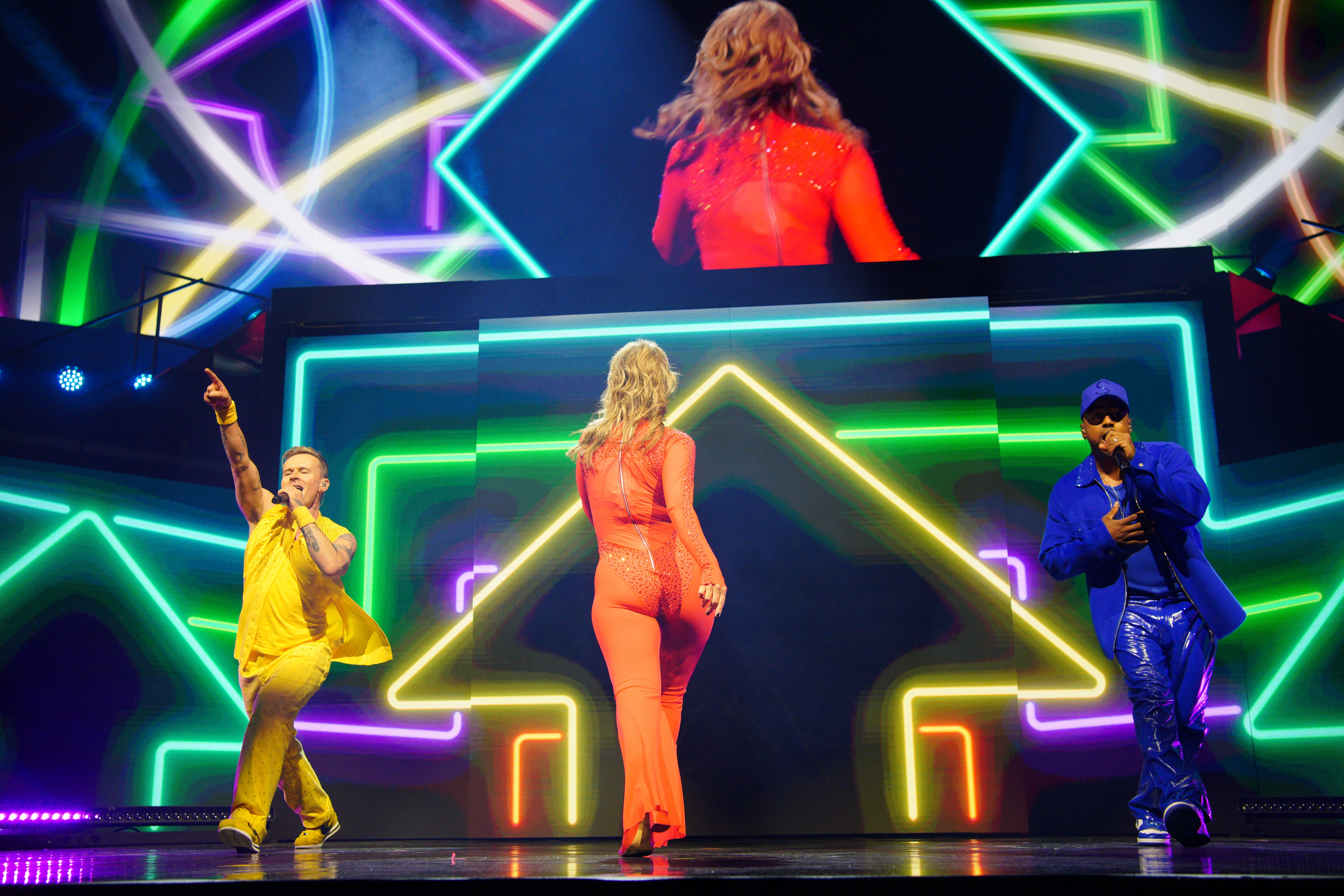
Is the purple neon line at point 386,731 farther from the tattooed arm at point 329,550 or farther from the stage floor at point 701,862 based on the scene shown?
the tattooed arm at point 329,550

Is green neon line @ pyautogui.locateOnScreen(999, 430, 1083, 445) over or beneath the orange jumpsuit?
over

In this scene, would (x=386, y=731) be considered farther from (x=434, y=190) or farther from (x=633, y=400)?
(x=434, y=190)

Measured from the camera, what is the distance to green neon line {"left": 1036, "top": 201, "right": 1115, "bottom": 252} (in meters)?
5.77

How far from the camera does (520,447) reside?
4988mm

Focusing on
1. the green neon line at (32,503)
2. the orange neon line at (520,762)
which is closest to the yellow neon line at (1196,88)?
the orange neon line at (520,762)

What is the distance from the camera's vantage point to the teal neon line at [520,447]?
498 cm

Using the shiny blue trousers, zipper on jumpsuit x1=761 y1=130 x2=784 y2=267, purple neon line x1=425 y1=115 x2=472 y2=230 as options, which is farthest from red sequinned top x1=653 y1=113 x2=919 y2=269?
the shiny blue trousers

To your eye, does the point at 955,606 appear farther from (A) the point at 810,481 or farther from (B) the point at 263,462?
Result: (B) the point at 263,462

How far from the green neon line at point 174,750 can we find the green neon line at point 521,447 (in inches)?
73.2

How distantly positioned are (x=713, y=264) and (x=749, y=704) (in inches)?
95.6

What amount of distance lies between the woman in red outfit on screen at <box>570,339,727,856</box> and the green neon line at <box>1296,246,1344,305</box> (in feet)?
13.8

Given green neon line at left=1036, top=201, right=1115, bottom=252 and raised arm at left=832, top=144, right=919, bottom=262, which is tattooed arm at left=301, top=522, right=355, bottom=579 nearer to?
raised arm at left=832, top=144, right=919, bottom=262

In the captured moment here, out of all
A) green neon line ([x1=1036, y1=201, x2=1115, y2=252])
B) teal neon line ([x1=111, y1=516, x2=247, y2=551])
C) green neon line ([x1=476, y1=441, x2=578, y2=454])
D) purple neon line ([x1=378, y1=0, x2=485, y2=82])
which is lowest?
teal neon line ([x1=111, y1=516, x2=247, y2=551])

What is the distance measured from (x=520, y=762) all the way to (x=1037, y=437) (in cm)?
283
